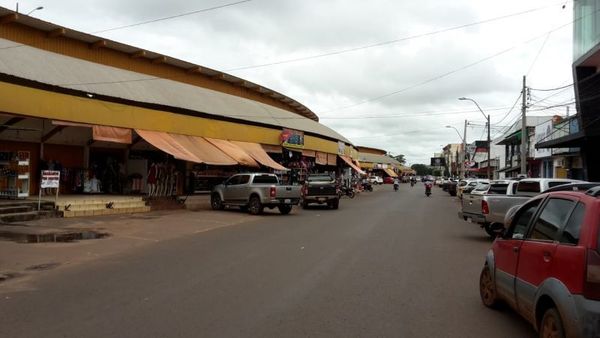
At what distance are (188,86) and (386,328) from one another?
3038 centimetres

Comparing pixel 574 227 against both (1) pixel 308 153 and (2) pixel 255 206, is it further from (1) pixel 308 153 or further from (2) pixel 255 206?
(1) pixel 308 153

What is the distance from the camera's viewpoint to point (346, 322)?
627 cm

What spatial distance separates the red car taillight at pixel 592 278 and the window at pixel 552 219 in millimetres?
732

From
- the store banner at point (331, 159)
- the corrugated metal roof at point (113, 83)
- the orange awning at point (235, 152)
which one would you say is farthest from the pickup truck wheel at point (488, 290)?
the store banner at point (331, 159)

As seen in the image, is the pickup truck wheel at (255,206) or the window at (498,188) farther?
the pickup truck wheel at (255,206)

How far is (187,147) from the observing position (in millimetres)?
25500

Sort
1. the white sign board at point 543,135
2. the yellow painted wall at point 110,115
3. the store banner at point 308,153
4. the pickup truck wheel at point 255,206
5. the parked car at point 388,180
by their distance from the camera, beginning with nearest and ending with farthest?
the yellow painted wall at point 110,115 < the pickup truck wheel at point 255,206 < the store banner at point 308,153 < the white sign board at point 543,135 < the parked car at point 388,180

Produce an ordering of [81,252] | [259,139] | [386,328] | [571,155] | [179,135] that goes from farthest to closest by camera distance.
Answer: [571,155] < [259,139] < [179,135] < [81,252] < [386,328]

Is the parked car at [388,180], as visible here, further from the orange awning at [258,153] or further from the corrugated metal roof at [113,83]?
the orange awning at [258,153]

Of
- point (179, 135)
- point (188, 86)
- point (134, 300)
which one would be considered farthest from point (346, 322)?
point (188, 86)

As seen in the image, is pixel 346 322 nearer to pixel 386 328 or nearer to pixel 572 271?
pixel 386 328

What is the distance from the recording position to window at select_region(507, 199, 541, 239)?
605 cm

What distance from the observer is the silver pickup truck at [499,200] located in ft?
48.4

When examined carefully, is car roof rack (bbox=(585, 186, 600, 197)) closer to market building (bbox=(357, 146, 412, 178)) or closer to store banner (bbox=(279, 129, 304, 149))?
store banner (bbox=(279, 129, 304, 149))
